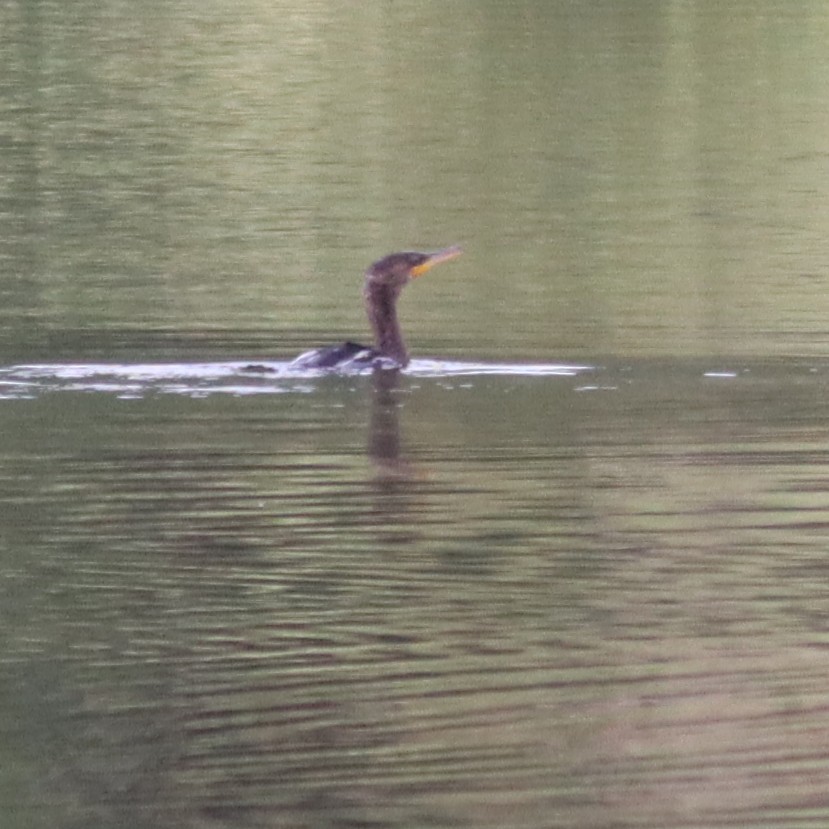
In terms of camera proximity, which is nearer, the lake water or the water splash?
the lake water

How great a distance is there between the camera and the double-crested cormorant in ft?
43.6

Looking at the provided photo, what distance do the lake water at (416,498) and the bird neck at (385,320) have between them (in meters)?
0.33

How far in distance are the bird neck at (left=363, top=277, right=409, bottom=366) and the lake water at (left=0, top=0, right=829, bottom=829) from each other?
12.9 inches

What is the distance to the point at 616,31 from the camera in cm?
Answer: 4078

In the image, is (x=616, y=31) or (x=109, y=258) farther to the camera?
(x=616, y=31)

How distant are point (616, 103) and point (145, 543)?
23307 millimetres

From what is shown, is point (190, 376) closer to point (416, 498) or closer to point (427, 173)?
point (416, 498)

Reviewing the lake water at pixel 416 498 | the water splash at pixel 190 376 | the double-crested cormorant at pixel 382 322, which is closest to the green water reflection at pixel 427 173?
the lake water at pixel 416 498

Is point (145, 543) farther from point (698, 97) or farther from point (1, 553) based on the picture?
point (698, 97)

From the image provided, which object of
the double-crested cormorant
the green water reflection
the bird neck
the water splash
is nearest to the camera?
the water splash

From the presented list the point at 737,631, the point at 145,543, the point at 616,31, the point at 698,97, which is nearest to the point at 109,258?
the point at 145,543

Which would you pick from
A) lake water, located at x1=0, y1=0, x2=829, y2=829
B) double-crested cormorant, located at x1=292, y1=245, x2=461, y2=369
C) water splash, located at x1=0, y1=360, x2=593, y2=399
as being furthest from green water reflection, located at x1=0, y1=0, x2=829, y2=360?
water splash, located at x1=0, y1=360, x2=593, y2=399

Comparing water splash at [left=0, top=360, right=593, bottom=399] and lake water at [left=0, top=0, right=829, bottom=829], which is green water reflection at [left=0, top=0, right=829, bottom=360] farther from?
water splash at [left=0, top=360, right=593, bottom=399]

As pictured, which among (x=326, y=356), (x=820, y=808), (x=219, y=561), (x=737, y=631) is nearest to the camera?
(x=820, y=808)
